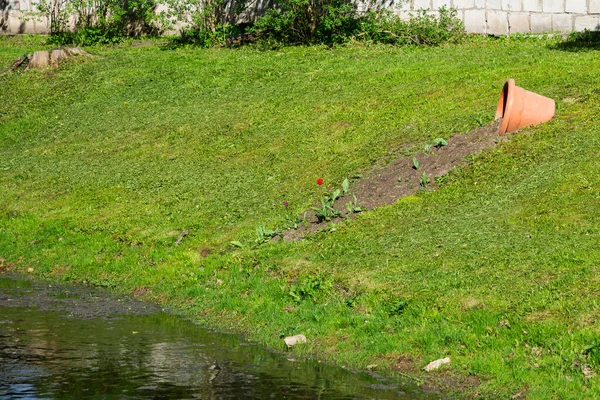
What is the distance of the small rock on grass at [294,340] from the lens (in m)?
9.98

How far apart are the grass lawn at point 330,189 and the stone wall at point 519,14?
840mm

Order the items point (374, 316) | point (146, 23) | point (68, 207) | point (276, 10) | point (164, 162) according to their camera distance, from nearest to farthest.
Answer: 1. point (374, 316)
2. point (68, 207)
3. point (164, 162)
4. point (276, 10)
5. point (146, 23)

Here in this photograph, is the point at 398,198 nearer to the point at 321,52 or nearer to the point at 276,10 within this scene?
the point at 321,52

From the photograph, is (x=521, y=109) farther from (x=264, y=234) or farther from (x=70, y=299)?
(x=70, y=299)

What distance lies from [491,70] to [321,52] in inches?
213

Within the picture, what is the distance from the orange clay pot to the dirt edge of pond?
248 millimetres

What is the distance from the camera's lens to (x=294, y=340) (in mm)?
10008

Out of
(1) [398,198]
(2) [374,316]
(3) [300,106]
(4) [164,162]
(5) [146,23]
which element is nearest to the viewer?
(2) [374,316]

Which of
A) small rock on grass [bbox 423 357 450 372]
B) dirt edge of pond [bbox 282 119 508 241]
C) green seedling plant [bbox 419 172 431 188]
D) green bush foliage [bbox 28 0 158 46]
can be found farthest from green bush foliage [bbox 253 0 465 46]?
small rock on grass [bbox 423 357 450 372]

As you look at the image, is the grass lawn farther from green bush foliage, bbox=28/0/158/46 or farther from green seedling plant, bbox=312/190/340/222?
green bush foliage, bbox=28/0/158/46

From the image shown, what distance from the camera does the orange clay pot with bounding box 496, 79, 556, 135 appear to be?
48.2 ft

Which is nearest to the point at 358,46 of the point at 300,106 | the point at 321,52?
the point at 321,52

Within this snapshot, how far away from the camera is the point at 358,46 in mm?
23766

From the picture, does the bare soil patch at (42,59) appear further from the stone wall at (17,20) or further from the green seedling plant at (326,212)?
the green seedling plant at (326,212)
